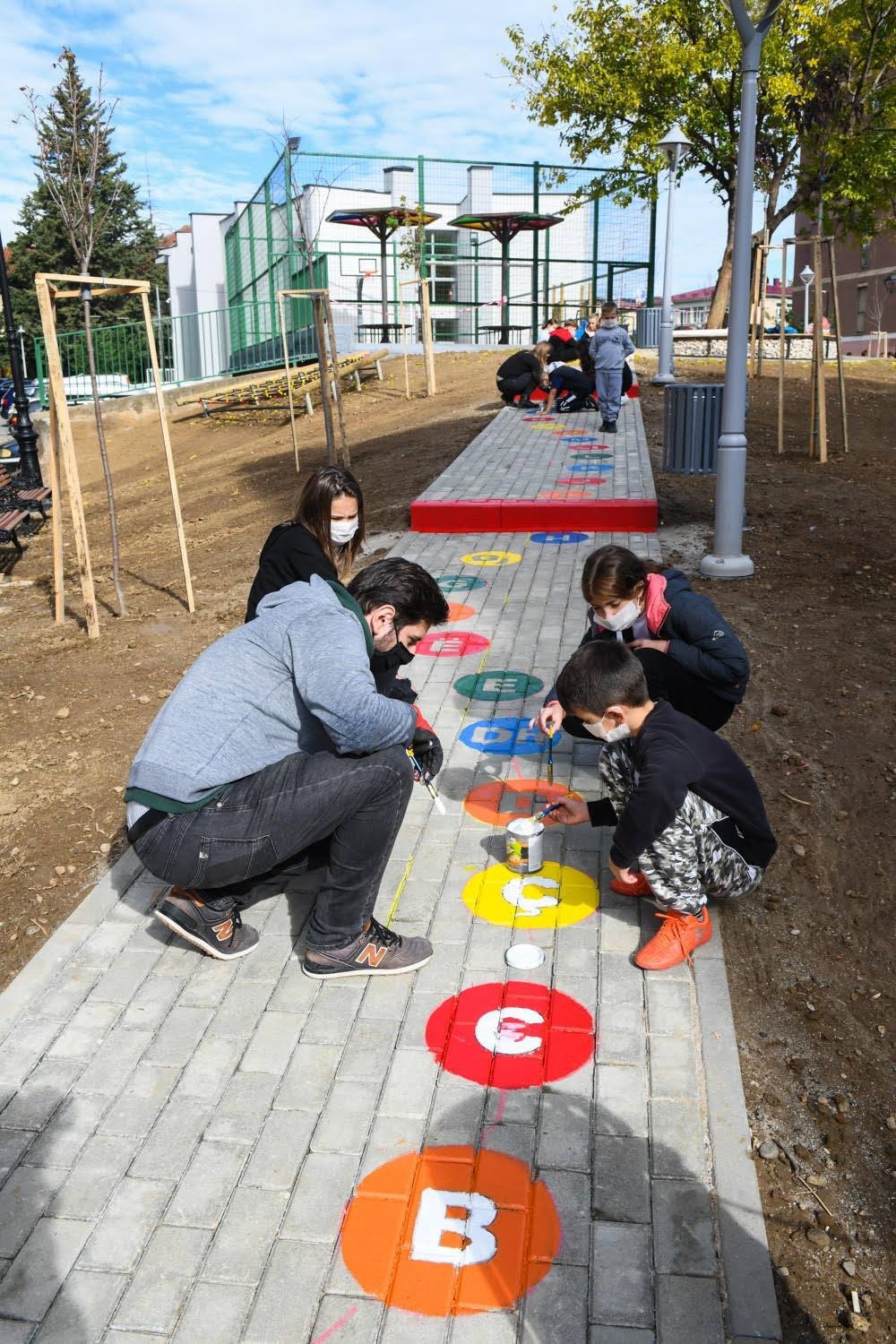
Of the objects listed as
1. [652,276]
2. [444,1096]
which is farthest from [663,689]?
[652,276]

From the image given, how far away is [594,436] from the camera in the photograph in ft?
43.8

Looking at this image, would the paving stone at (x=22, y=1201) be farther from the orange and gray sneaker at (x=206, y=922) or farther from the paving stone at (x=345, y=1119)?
the orange and gray sneaker at (x=206, y=922)

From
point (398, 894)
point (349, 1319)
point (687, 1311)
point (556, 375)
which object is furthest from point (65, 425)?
point (556, 375)

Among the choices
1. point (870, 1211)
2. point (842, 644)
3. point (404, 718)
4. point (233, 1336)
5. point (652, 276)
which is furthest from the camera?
point (652, 276)

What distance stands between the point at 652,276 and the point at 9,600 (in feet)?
66.7

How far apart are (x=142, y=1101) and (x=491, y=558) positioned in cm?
608

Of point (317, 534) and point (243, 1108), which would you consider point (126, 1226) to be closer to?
point (243, 1108)

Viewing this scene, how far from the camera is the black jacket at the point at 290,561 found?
4219 millimetres

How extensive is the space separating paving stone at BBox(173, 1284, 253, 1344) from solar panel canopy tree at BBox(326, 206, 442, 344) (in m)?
21.6

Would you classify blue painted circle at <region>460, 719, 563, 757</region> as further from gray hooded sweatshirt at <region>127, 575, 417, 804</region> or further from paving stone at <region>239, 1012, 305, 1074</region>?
paving stone at <region>239, 1012, 305, 1074</region>

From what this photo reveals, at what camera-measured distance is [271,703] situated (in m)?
3.04

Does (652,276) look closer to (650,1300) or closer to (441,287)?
(441,287)

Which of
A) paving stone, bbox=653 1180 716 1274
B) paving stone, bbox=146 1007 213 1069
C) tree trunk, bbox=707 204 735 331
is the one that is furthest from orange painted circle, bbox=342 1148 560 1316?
tree trunk, bbox=707 204 735 331

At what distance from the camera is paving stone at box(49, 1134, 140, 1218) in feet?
8.18
